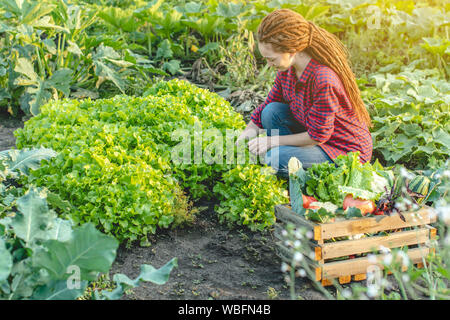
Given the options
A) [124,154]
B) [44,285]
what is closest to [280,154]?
[124,154]

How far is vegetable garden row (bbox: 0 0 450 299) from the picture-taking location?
2072mm

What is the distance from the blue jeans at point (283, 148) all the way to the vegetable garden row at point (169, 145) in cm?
14

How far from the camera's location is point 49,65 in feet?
16.5

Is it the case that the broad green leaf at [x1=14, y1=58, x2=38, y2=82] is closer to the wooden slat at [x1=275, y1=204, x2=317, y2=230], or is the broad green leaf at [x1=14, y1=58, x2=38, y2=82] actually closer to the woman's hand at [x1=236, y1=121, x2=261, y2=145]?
the woman's hand at [x1=236, y1=121, x2=261, y2=145]

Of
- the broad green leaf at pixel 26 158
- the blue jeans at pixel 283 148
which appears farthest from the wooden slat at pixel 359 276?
the broad green leaf at pixel 26 158

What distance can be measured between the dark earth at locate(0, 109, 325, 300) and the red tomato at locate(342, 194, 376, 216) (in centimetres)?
50

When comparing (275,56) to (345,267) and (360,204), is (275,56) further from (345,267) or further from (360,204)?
(345,267)

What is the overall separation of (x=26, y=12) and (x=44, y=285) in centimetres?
332

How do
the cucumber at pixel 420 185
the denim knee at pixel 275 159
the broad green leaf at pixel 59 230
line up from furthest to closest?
the denim knee at pixel 275 159, the cucumber at pixel 420 185, the broad green leaf at pixel 59 230

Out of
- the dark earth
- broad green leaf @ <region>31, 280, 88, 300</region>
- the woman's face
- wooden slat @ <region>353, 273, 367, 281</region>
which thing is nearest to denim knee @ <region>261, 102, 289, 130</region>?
the woman's face

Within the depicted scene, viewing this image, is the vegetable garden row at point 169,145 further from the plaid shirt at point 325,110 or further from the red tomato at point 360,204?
the plaid shirt at point 325,110

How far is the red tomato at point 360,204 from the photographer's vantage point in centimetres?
257

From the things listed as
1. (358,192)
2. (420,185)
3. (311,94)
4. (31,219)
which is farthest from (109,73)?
(420,185)
